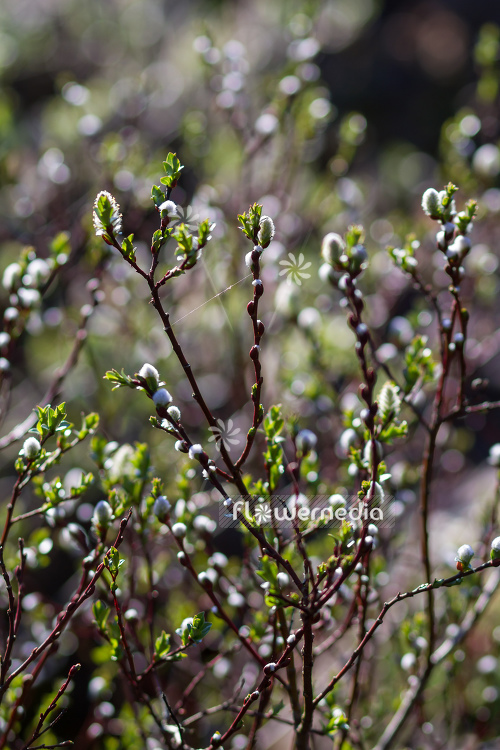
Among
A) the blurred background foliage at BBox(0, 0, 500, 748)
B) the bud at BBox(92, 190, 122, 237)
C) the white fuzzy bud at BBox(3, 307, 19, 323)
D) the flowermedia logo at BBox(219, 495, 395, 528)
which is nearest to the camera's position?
the bud at BBox(92, 190, 122, 237)

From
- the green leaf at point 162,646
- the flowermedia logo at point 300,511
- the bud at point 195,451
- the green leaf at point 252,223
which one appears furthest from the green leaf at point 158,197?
the green leaf at point 162,646

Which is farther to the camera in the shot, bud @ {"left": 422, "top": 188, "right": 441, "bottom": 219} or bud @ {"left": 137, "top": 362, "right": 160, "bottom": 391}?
bud @ {"left": 422, "top": 188, "right": 441, "bottom": 219}

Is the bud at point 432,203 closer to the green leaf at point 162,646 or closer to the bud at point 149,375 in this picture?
the bud at point 149,375

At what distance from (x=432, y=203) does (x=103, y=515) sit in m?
0.80

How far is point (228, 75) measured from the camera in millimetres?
2330

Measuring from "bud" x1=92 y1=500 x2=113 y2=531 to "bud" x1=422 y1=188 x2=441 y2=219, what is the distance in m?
0.78

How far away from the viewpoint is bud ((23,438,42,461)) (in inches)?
44.4

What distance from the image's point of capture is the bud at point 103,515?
1.18 meters

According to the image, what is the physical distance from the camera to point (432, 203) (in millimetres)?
1148

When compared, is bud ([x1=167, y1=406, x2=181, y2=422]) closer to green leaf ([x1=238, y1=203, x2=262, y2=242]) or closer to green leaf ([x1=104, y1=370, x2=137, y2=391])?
green leaf ([x1=104, y1=370, x2=137, y2=391])

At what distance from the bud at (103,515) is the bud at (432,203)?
0.78m

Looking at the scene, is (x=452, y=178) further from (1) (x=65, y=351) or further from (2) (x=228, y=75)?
(1) (x=65, y=351)

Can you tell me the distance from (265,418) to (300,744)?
62cm

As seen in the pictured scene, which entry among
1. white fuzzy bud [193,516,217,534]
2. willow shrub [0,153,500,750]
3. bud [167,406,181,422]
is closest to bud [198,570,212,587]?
willow shrub [0,153,500,750]
